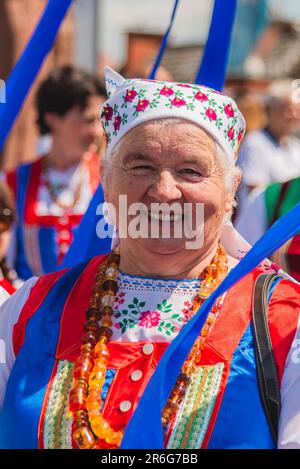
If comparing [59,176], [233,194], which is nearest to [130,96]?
[233,194]

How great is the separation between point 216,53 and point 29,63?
0.74 m

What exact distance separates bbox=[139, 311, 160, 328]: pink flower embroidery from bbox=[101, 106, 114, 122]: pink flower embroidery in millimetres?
604

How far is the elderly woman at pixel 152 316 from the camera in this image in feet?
7.13

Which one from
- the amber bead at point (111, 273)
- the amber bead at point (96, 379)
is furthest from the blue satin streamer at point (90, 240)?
the amber bead at point (96, 379)

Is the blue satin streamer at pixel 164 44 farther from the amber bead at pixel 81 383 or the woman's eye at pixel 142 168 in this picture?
the amber bead at pixel 81 383

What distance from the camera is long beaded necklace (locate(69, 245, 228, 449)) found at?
219 centimetres

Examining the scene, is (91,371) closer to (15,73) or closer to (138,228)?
(138,228)

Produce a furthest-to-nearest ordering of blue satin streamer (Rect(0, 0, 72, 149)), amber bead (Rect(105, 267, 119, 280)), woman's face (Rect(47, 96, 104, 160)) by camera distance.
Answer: woman's face (Rect(47, 96, 104, 160)) → blue satin streamer (Rect(0, 0, 72, 149)) → amber bead (Rect(105, 267, 119, 280))

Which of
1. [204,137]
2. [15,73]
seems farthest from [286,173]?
[204,137]

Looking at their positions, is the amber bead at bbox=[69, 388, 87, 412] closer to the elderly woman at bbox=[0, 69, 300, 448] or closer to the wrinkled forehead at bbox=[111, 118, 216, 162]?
the elderly woman at bbox=[0, 69, 300, 448]

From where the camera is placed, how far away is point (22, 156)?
898 cm

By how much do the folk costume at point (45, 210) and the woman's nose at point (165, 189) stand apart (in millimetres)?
2578

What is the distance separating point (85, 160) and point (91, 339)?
298 centimetres

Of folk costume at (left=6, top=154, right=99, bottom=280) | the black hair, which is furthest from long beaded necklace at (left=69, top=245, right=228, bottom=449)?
the black hair
